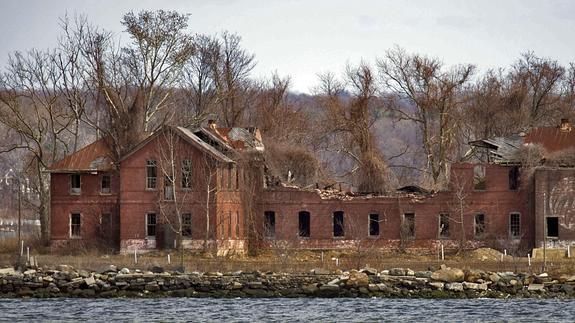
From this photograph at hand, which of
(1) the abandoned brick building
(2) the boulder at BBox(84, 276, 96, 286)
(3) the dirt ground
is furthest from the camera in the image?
(1) the abandoned brick building

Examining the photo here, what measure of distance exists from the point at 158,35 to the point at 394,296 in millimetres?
32966

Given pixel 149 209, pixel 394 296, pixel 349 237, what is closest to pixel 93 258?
pixel 149 209

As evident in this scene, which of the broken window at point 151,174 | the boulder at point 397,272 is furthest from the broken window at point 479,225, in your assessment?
the broken window at point 151,174

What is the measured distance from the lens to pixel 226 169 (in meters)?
75.4

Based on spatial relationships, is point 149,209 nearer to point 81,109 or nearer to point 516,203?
point 81,109

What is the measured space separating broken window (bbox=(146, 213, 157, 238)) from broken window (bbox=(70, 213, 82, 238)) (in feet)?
16.1

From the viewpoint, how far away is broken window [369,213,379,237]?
7719cm

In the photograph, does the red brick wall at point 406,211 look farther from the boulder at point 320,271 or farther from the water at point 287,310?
the water at point 287,310

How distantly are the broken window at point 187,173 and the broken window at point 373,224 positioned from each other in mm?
10182

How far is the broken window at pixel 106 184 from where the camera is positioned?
78625mm

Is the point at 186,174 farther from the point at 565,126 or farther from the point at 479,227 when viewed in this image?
the point at 565,126

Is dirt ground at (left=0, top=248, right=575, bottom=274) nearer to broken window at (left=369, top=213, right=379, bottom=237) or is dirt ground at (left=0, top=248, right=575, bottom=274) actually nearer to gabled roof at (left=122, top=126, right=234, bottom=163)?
broken window at (left=369, top=213, right=379, bottom=237)

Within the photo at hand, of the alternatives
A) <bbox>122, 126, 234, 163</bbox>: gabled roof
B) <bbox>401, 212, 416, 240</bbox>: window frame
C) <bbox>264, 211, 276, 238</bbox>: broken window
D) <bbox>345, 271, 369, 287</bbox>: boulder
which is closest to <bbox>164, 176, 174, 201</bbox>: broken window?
<bbox>122, 126, 234, 163</bbox>: gabled roof

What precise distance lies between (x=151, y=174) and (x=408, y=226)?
14.0 meters
